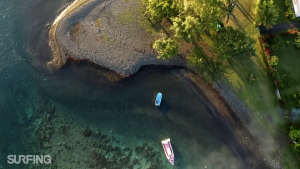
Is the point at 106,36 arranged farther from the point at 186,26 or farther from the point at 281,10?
the point at 281,10

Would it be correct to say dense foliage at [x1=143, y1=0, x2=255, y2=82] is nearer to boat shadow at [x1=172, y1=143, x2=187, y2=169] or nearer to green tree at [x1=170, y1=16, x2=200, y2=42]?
green tree at [x1=170, y1=16, x2=200, y2=42]

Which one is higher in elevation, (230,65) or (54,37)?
(54,37)

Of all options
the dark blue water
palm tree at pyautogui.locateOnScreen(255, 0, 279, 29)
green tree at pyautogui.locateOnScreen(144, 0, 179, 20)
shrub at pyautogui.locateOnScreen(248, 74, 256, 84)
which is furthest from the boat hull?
palm tree at pyautogui.locateOnScreen(255, 0, 279, 29)

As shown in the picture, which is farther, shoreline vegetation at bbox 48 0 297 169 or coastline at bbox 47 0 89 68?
coastline at bbox 47 0 89 68

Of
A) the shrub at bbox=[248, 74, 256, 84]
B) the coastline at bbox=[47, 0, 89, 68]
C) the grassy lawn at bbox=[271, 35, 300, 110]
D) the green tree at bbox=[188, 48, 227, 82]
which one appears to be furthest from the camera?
the grassy lawn at bbox=[271, 35, 300, 110]

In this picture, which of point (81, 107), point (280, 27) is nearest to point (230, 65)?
point (280, 27)

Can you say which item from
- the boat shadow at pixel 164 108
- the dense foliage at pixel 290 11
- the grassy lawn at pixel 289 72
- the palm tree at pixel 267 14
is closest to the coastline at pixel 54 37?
the boat shadow at pixel 164 108
